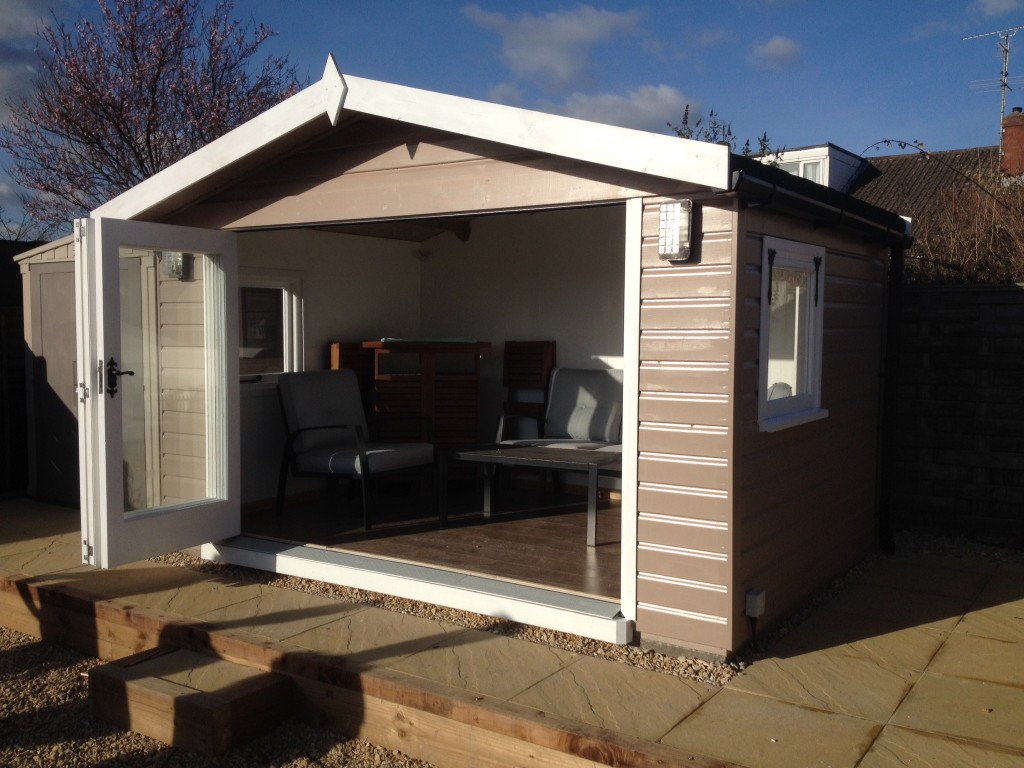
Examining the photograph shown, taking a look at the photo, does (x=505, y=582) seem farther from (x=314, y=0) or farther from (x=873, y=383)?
(x=314, y=0)

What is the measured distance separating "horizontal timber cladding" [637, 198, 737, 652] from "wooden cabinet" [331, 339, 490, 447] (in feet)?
10.7

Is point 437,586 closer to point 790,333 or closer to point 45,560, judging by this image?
point 790,333

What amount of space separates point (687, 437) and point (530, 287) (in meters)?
3.90

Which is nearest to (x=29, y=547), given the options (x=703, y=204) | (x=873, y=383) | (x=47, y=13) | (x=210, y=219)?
(x=210, y=219)

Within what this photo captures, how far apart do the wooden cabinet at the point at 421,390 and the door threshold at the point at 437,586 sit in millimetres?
1815

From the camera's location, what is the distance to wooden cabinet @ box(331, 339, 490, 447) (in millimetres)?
7086

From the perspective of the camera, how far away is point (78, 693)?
13.8 feet

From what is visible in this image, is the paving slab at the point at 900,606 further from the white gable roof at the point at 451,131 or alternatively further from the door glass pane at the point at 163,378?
the door glass pane at the point at 163,378

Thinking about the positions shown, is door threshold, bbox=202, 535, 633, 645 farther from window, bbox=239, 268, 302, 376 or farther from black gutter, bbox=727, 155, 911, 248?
black gutter, bbox=727, 155, 911, 248

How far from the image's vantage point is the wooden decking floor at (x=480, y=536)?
15.6ft

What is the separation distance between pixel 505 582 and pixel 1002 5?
41.0 feet

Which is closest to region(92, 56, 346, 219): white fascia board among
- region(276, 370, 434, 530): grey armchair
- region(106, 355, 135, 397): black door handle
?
region(106, 355, 135, 397): black door handle

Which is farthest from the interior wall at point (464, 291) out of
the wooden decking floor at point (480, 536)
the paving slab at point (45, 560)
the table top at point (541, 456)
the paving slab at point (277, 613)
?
the paving slab at point (277, 613)

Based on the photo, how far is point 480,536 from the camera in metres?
5.64
